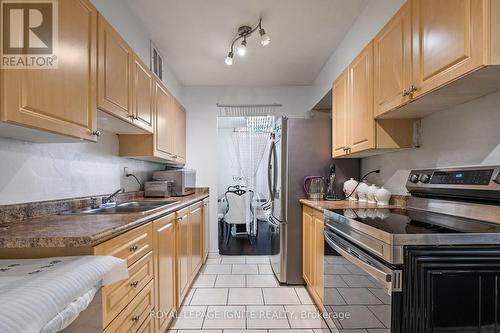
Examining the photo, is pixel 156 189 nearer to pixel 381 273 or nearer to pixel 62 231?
pixel 62 231

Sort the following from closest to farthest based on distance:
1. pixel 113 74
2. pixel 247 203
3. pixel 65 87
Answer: pixel 65 87
pixel 113 74
pixel 247 203

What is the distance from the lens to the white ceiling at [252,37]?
2.02 meters

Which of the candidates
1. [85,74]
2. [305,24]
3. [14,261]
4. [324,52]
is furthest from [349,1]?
[14,261]

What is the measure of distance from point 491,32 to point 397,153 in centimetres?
126

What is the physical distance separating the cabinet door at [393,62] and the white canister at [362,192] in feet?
2.67

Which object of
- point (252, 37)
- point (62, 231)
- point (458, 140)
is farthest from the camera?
point (252, 37)

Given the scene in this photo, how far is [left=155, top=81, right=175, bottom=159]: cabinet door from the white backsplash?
37 cm

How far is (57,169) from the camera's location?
1556 mm

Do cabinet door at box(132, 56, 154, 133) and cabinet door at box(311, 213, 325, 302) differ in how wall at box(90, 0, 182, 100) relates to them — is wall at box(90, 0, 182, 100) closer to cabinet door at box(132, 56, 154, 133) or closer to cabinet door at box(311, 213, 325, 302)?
cabinet door at box(132, 56, 154, 133)

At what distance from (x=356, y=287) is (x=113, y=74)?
1894 mm

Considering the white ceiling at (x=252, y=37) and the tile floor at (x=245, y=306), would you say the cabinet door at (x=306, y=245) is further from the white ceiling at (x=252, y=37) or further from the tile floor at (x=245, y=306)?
the white ceiling at (x=252, y=37)

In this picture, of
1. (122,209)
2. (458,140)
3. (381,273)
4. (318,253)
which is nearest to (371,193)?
(318,253)

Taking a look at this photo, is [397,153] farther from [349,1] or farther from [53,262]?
[53,262]

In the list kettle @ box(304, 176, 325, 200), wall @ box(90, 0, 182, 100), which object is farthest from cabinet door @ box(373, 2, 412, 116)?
wall @ box(90, 0, 182, 100)
